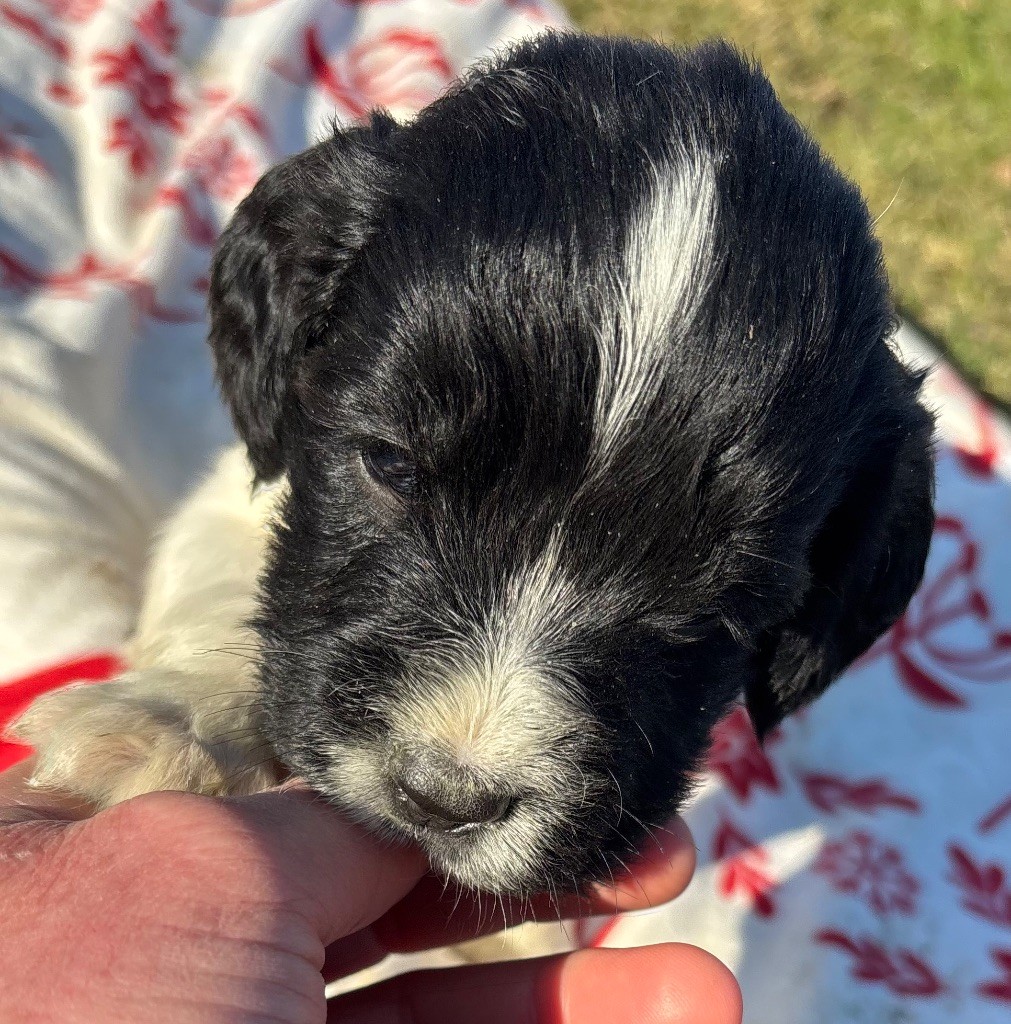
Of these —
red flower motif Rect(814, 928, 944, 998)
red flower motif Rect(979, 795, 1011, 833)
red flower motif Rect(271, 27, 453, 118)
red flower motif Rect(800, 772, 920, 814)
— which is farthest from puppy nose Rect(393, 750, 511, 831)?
red flower motif Rect(271, 27, 453, 118)

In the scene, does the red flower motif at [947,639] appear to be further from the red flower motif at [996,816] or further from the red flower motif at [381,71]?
the red flower motif at [381,71]

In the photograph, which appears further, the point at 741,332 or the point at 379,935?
the point at 379,935

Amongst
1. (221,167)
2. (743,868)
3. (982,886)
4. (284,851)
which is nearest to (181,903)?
(284,851)

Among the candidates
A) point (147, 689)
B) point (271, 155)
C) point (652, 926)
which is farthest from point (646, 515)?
point (271, 155)

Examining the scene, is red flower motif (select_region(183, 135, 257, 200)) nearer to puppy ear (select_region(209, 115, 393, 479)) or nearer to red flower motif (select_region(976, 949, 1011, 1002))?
puppy ear (select_region(209, 115, 393, 479))

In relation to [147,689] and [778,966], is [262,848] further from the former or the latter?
[778,966]
